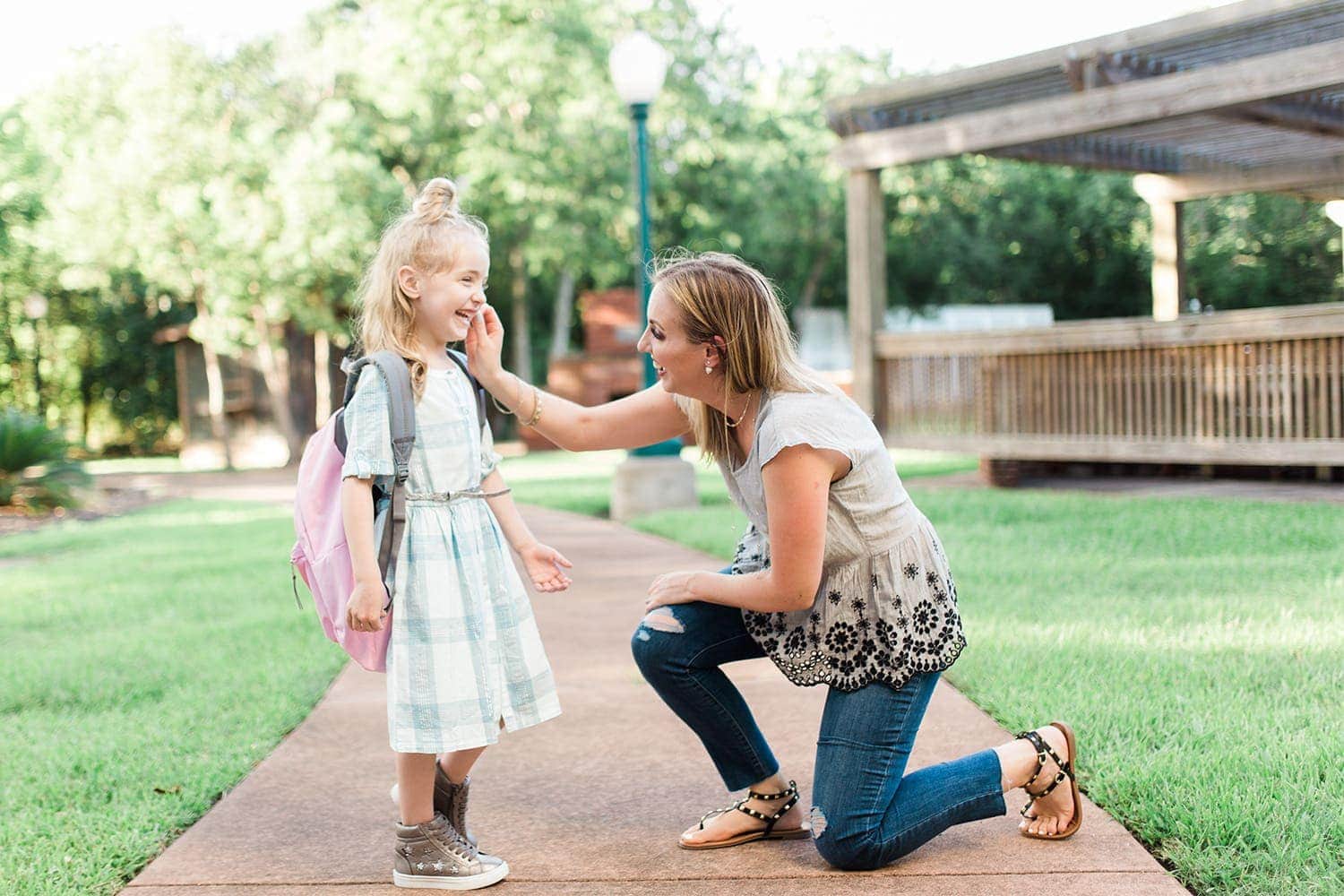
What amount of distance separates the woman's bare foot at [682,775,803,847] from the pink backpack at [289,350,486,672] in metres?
0.87

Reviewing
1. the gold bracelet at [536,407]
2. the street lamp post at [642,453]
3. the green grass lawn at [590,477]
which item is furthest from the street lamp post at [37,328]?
the gold bracelet at [536,407]

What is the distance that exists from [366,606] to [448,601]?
0.20m

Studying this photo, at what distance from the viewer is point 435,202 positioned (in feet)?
10.6

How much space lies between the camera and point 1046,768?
10.5ft

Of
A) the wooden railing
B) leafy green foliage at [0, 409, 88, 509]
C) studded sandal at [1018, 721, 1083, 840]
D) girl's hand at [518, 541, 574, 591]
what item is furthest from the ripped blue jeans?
leafy green foliage at [0, 409, 88, 509]

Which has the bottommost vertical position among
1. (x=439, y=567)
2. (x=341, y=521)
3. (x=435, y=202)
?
(x=439, y=567)

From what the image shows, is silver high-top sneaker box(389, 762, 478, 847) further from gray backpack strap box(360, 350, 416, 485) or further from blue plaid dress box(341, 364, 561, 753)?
gray backpack strap box(360, 350, 416, 485)

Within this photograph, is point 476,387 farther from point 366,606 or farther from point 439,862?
point 439,862

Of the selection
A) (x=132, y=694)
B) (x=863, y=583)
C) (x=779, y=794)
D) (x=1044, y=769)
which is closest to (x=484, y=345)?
(x=863, y=583)

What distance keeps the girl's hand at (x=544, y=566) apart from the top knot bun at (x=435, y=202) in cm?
83

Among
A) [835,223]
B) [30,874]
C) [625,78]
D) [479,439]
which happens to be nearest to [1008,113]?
[625,78]

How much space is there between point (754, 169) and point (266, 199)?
30.7 ft

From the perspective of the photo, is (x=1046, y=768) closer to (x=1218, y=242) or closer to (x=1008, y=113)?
(x=1008, y=113)

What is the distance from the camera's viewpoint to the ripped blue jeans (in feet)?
10.0
